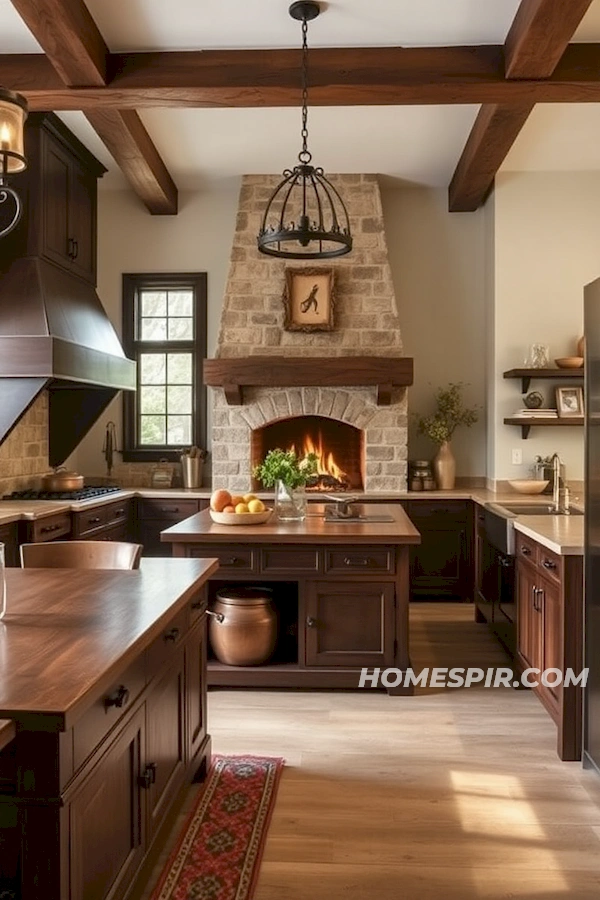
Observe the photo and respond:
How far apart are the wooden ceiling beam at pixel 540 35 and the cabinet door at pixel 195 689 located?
2.94 meters

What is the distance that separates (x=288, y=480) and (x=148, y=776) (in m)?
2.21

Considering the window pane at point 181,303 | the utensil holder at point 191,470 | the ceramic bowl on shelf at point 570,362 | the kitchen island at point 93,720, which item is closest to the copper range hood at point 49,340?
the utensil holder at point 191,470

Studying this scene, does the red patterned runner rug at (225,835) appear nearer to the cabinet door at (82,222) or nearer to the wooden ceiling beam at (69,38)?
the wooden ceiling beam at (69,38)

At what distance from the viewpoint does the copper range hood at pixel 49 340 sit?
4.53m

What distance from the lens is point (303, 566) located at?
3.96 m

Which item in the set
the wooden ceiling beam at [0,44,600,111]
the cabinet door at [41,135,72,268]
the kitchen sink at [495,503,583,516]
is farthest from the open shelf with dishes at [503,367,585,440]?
the cabinet door at [41,135,72,268]

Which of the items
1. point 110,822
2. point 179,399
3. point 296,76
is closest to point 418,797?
point 110,822

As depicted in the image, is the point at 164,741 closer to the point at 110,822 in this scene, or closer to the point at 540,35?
the point at 110,822

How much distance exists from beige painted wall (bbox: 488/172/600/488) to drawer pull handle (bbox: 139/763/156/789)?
15.2 feet

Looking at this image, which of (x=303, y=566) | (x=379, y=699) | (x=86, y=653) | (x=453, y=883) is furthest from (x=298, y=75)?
(x=453, y=883)

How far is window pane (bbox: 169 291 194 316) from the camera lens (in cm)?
696

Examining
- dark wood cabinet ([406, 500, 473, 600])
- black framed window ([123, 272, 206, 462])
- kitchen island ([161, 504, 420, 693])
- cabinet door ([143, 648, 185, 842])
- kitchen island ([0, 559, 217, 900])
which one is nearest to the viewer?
kitchen island ([0, 559, 217, 900])

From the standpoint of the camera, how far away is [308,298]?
252 inches

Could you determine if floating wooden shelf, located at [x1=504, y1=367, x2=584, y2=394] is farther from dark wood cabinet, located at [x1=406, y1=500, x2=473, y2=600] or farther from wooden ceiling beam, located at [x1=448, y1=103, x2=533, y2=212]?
wooden ceiling beam, located at [x1=448, y1=103, x2=533, y2=212]
